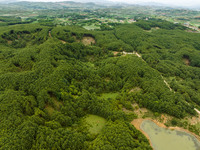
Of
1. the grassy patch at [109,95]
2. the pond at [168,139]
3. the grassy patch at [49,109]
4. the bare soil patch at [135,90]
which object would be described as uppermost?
the grassy patch at [49,109]

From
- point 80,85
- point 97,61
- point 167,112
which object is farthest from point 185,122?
point 97,61

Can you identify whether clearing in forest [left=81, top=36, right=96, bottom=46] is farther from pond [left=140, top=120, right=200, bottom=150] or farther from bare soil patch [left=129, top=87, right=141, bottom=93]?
pond [left=140, top=120, right=200, bottom=150]

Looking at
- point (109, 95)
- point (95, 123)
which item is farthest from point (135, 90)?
point (95, 123)

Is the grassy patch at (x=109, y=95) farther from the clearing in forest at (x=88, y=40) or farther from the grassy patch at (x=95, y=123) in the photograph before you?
the clearing in forest at (x=88, y=40)

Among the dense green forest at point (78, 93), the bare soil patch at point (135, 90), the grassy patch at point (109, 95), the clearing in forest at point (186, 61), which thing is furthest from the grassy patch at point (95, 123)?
the clearing in forest at point (186, 61)

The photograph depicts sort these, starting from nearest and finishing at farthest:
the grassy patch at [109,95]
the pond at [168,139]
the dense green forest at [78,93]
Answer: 1. the dense green forest at [78,93]
2. the pond at [168,139]
3. the grassy patch at [109,95]

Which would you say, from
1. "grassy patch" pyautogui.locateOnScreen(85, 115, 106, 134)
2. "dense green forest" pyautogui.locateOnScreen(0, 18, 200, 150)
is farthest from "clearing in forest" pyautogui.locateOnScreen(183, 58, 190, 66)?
"grassy patch" pyautogui.locateOnScreen(85, 115, 106, 134)
